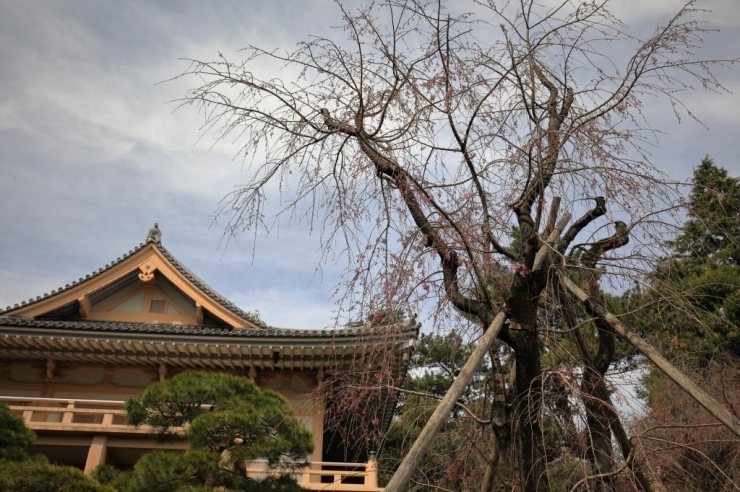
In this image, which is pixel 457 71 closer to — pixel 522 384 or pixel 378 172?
pixel 378 172

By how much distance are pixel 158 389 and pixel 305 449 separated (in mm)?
1868

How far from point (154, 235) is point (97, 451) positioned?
4.46 metres

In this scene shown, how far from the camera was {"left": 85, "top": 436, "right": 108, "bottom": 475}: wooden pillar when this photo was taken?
31.2 feet

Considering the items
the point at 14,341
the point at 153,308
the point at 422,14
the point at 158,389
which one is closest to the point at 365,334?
the point at 422,14

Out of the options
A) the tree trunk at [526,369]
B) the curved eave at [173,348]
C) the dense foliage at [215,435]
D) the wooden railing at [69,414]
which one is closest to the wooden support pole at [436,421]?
the tree trunk at [526,369]

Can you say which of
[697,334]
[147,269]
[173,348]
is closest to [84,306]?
[147,269]

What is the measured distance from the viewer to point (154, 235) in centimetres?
1233

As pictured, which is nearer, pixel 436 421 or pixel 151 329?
pixel 436 421

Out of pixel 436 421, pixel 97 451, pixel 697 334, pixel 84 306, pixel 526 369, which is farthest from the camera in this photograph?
pixel 84 306

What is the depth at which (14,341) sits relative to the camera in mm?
9812

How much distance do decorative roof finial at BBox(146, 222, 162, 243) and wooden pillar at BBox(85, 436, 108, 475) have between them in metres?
4.03

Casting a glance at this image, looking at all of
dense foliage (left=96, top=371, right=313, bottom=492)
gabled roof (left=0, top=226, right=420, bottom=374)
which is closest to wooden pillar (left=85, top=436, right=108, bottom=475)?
gabled roof (left=0, top=226, right=420, bottom=374)

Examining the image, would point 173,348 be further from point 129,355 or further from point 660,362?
point 660,362

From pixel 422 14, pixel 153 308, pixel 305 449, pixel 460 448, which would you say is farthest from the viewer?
pixel 153 308
